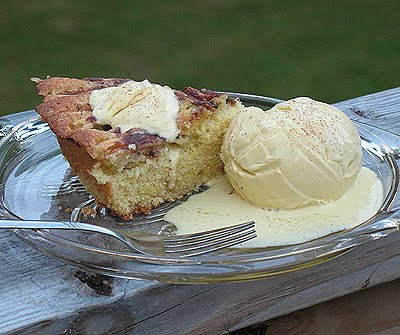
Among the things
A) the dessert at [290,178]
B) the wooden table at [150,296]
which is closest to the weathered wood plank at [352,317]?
the wooden table at [150,296]

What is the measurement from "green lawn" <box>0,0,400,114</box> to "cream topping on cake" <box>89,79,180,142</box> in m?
2.73

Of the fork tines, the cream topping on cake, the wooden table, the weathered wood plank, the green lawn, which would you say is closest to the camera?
the wooden table

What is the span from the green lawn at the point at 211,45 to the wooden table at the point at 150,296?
121 inches

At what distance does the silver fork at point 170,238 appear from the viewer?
4.93 ft

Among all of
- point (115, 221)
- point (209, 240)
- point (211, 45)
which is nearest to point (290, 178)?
point (209, 240)

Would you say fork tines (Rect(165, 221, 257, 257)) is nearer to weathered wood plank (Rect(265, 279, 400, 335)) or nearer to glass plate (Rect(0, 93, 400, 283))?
glass plate (Rect(0, 93, 400, 283))

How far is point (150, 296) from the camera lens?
1473mm

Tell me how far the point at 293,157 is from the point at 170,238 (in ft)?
1.35

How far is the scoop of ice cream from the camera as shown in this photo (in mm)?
1820

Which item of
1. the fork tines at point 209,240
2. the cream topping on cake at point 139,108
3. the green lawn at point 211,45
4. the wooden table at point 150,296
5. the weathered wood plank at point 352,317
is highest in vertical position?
the cream topping on cake at point 139,108

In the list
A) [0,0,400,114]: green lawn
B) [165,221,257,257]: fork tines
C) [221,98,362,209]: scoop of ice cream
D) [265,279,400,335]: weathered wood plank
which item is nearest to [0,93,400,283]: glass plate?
[165,221,257,257]: fork tines

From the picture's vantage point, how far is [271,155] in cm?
183

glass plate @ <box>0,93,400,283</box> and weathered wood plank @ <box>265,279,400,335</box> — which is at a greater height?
glass plate @ <box>0,93,400,283</box>

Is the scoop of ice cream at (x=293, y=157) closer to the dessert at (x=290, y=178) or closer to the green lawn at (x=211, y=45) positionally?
the dessert at (x=290, y=178)
